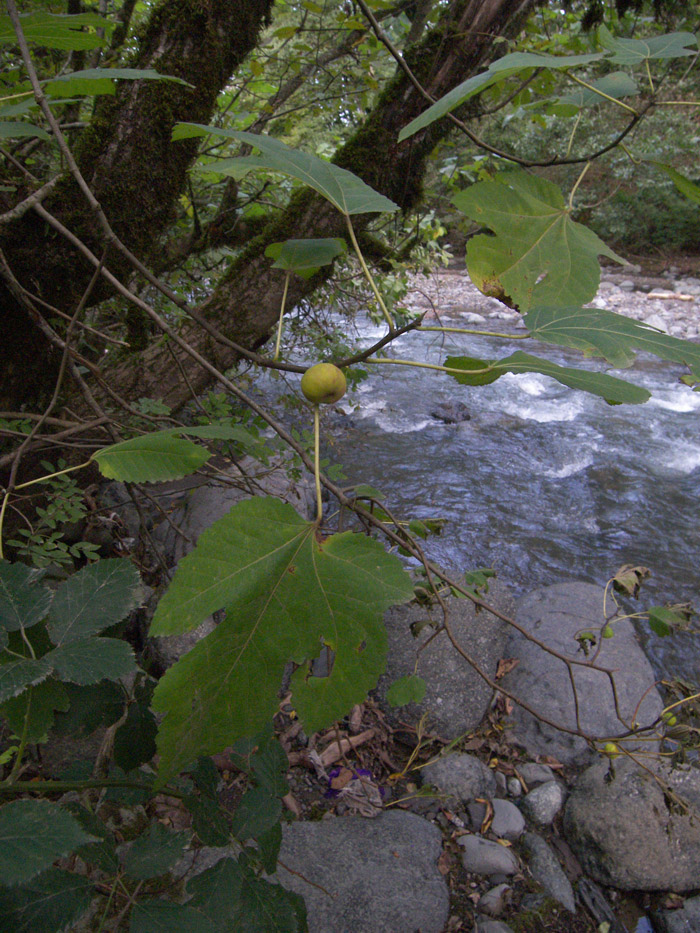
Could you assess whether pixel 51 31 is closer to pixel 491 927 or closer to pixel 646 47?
pixel 646 47

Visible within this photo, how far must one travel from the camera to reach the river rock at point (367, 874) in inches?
59.2

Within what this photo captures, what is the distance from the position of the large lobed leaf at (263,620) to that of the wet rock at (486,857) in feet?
5.48

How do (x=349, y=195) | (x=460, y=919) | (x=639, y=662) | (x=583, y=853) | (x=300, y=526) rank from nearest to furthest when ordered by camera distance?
(x=300, y=526) < (x=349, y=195) < (x=460, y=919) < (x=583, y=853) < (x=639, y=662)

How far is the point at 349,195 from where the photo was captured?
0.93m

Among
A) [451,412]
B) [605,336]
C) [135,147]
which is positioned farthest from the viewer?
[451,412]

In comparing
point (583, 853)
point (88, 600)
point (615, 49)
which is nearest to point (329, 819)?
point (583, 853)

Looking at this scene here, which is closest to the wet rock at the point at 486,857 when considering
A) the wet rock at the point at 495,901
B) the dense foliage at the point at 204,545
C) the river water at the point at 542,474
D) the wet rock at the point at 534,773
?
the wet rock at the point at 495,901

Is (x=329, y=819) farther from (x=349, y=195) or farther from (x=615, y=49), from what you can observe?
(x=615, y=49)

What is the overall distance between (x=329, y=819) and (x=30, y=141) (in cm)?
259

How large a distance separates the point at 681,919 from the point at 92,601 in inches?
86.6

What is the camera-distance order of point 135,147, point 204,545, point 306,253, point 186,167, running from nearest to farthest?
point 204,545, point 306,253, point 135,147, point 186,167

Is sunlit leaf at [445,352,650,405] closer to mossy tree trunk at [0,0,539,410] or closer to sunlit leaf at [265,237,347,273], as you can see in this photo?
sunlit leaf at [265,237,347,273]

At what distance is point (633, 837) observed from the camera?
6.29 feet

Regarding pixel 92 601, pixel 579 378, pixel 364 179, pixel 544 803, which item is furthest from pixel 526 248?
pixel 544 803
